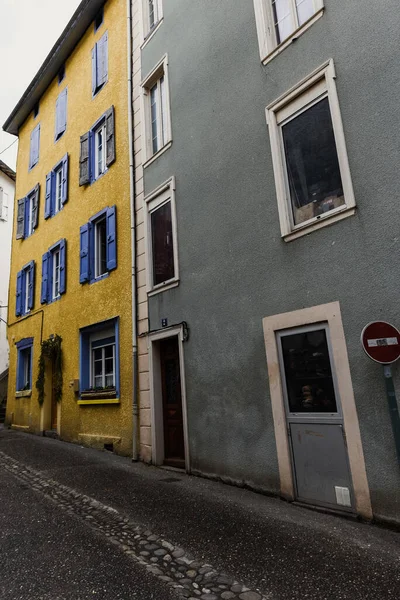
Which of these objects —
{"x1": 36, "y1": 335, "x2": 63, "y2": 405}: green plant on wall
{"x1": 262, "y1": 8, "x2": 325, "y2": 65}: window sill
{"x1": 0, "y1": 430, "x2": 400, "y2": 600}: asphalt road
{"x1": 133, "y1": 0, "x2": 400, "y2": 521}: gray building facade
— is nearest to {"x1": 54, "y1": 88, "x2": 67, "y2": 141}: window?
{"x1": 133, "y1": 0, "x2": 400, "y2": 521}: gray building facade

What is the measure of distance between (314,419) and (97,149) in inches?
362

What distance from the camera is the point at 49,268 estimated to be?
12.5 m

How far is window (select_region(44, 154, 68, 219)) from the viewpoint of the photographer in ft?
40.5

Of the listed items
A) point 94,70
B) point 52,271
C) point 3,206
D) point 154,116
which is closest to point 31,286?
point 52,271

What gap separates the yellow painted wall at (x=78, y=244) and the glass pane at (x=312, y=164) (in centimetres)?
430

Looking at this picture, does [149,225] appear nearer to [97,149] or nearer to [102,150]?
[102,150]

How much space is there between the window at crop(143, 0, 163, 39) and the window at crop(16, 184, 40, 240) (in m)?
6.73

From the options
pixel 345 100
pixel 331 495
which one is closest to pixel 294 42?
pixel 345 100

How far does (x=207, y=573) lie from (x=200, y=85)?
24.4 ft

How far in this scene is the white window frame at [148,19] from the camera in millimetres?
8961

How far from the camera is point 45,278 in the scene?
12500 mm

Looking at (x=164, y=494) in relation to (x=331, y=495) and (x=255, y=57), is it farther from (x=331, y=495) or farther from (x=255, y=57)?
(x=255, y=57)

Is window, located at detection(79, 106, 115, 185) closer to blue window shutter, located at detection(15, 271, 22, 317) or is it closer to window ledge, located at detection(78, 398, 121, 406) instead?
blue window shutter, located at detection(15, 271, 22, 317)

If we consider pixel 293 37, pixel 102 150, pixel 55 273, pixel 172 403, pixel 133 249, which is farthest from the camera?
pixel 55 273
